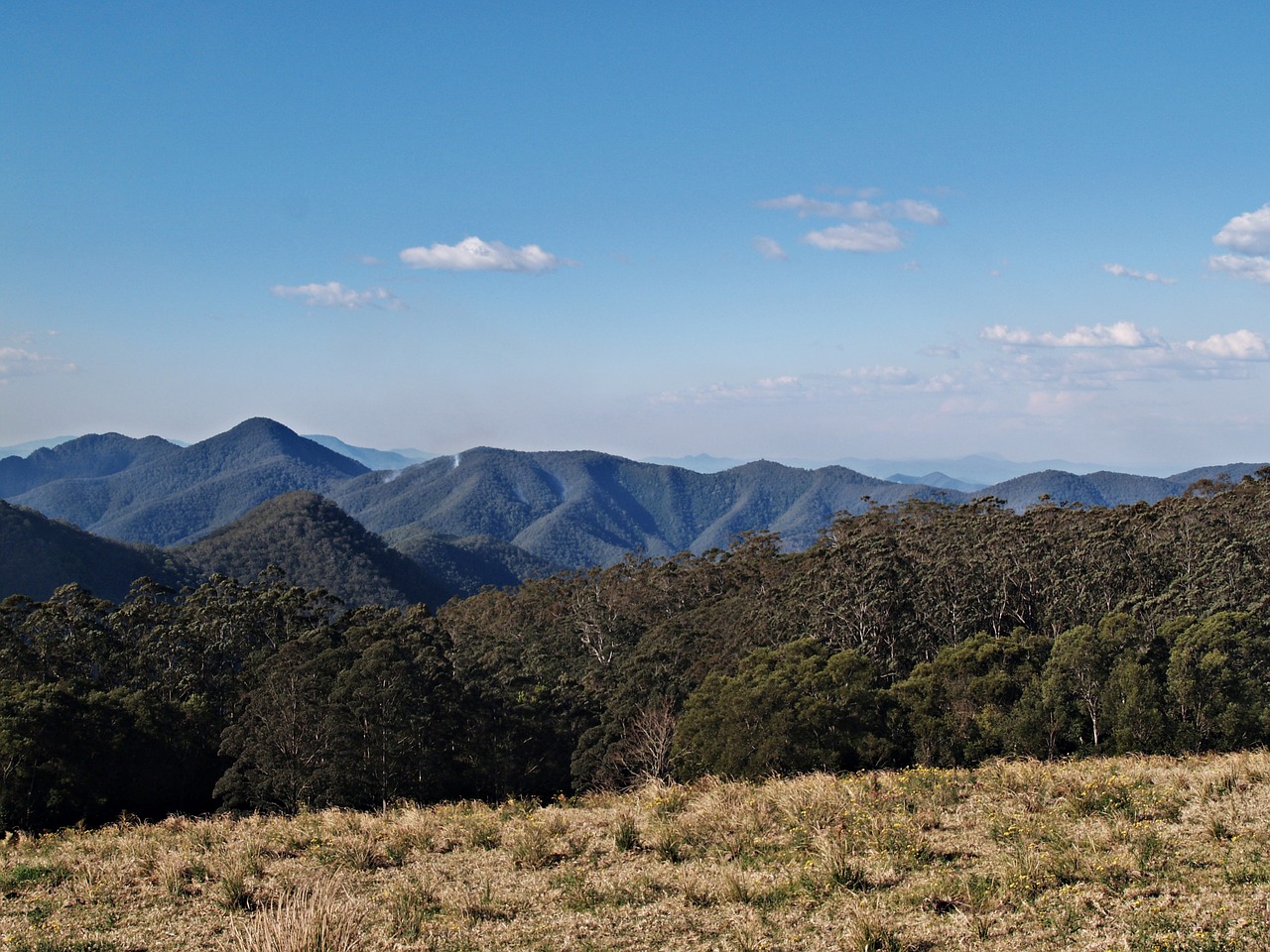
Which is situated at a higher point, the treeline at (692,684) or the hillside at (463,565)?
the treeline at (692,684)

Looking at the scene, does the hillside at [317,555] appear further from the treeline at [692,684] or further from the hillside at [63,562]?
the treeline at [692,684]

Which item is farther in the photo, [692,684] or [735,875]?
[692,684]

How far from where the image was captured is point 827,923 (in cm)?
640

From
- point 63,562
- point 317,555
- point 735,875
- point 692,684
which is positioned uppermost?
point 735,875

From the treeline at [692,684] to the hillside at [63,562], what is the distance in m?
90.5

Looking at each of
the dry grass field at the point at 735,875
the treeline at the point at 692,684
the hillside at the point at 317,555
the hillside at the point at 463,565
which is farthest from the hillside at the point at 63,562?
the dry grass field at the point at 735,875

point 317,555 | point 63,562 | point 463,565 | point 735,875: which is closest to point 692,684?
point 735,875

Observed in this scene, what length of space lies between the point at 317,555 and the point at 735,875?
145875 millimetres

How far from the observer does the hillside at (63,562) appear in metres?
119

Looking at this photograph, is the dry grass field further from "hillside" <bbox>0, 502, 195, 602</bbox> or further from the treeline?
"hillside" <bbox>0, 502, 195, 602</bbox>

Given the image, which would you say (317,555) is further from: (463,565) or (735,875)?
(735,875)

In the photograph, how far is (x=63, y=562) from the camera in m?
123

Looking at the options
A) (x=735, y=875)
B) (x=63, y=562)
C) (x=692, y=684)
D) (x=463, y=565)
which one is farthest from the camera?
(x=463, y=565)

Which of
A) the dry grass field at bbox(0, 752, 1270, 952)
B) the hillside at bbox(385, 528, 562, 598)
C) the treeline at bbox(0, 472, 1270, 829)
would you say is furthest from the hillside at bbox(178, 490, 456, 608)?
the dry grass field at bbox(0, 752, 1270, 952)
